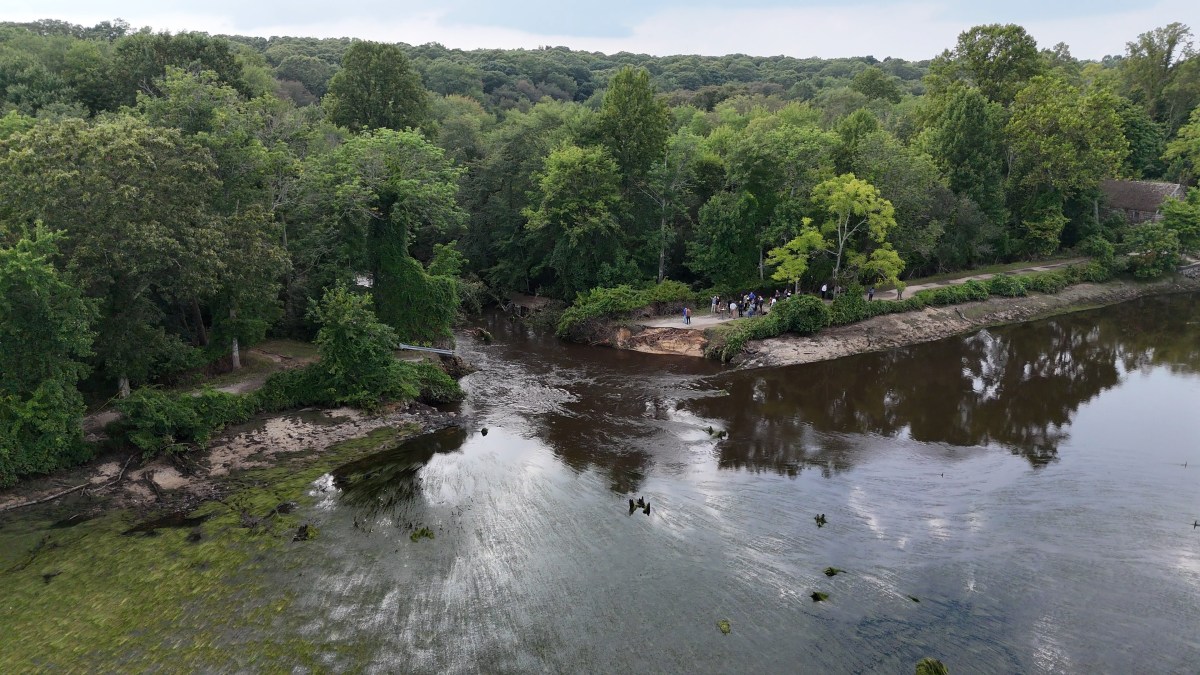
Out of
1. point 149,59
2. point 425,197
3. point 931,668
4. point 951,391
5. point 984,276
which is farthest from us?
point 984,276

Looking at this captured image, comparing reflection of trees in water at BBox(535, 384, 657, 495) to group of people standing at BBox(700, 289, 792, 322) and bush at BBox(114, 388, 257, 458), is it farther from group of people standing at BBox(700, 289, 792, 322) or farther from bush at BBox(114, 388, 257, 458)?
bush at BBox(114, 388, 257, 458)

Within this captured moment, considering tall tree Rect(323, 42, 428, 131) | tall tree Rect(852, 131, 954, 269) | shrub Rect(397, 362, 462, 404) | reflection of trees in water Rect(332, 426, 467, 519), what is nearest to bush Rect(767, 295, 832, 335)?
tall tree Rect(852, 131, 954, 269)

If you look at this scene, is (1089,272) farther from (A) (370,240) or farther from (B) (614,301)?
(A) (370,240)

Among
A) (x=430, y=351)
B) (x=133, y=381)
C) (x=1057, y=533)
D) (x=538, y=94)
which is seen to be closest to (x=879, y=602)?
(x=1057, y=533)

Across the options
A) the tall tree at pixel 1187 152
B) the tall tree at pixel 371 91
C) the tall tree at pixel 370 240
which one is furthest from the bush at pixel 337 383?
the tall tree at pixel 1187 152

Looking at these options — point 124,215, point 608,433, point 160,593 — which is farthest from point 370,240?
point 160,593

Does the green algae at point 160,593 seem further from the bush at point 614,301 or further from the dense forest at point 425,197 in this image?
the bush at point 614,301

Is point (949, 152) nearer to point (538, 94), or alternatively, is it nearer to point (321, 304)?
point (321, 304)
